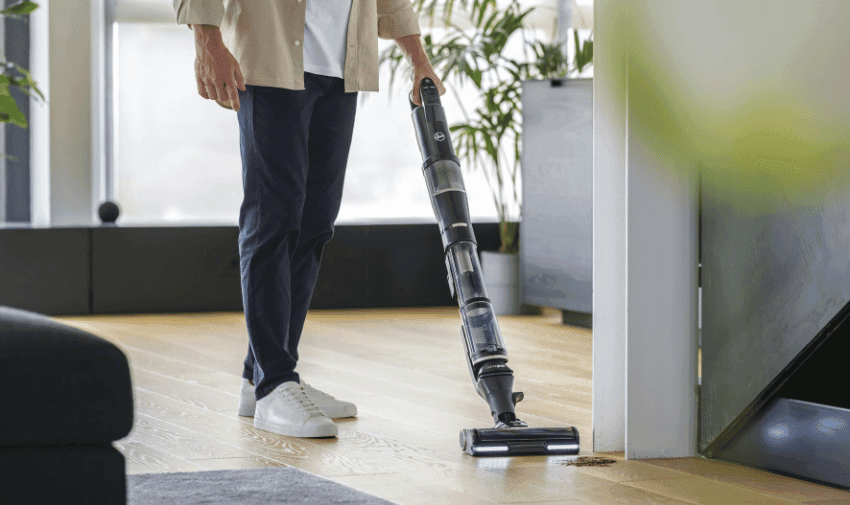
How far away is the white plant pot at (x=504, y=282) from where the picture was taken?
370 cm

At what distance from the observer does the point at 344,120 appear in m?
1.80

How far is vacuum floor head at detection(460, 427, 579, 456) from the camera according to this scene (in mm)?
1489

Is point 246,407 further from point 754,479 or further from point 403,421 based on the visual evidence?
point 754,479

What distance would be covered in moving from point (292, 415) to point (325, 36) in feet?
2.30

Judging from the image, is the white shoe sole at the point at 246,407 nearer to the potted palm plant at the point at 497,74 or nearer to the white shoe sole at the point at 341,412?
the white shoe sole at the point at 341,412

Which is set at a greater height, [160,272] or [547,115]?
[547,115]

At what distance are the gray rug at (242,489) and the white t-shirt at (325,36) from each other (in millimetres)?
742

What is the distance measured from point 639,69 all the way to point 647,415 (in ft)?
4.51

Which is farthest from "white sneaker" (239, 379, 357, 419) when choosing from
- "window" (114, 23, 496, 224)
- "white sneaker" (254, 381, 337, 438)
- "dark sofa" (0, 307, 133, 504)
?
"window" (114, 23, 496, 224)

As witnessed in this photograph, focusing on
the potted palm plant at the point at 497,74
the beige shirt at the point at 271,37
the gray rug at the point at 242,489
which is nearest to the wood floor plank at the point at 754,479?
the gray rug at the point at 242,489

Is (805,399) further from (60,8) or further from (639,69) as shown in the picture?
(60,8)

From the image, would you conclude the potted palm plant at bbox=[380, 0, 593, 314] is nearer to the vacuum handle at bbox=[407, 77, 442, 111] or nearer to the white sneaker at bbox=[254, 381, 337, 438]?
the vacuum handle at bbox=[407, 77, 442, 111]

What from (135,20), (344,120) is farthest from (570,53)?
(344,120)

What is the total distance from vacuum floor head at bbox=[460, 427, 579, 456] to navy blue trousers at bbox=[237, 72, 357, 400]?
429mm
